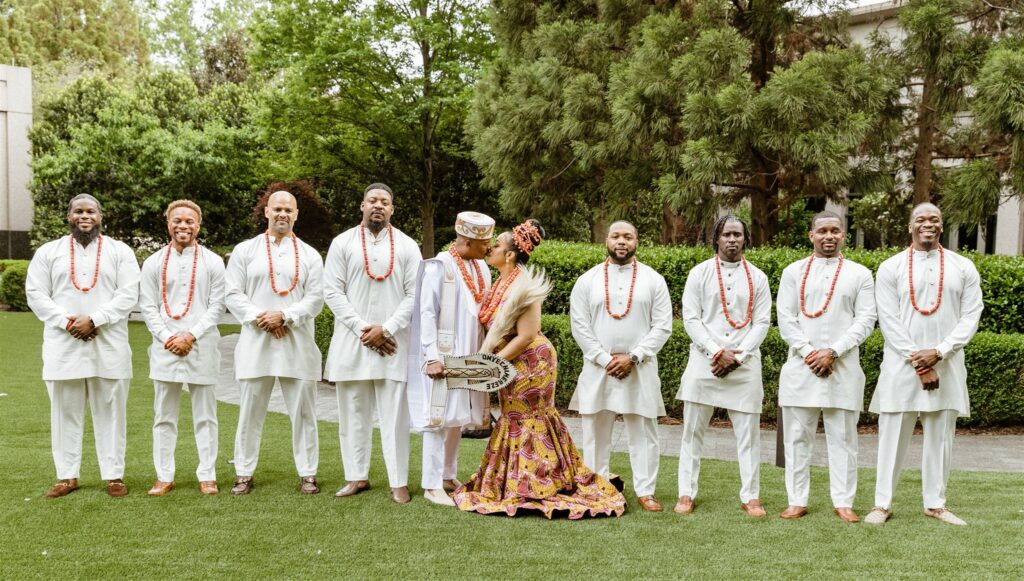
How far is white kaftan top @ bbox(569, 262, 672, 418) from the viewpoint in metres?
6.24

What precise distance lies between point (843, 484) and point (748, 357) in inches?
42.8

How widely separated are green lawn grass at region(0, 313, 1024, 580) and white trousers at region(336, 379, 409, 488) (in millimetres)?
236

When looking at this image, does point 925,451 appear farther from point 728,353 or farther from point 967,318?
point 728,353

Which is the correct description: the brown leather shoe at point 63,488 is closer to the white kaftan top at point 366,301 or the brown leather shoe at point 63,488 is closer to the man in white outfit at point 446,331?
the white kaftan top at point 366,301

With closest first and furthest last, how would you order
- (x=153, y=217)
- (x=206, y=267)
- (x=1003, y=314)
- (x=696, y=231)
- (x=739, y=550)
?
(x=739, y=550)
(x=206, y=267)
(x=1003, y=314)
(x=696, y=231)
(x=153, y=217)

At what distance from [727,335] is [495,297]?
165 cm

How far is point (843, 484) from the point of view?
19.9 feet

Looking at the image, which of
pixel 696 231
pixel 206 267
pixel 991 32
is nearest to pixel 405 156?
pixel 696 231

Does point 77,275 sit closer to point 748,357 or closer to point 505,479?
point 505,479

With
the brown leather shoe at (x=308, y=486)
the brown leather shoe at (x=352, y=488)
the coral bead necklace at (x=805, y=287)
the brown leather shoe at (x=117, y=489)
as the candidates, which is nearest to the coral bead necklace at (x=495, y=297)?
the brown leather shoe at (x=352, y=488)

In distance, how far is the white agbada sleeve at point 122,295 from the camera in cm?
633

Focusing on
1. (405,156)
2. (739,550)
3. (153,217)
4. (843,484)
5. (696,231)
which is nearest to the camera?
(739,550)

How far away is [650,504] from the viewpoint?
6246 mm

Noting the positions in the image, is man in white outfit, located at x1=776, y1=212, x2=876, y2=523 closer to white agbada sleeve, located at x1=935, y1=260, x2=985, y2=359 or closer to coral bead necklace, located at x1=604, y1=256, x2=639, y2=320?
white agbada sleeve, located at x1=935, y1=260, x2=985, y2=359
